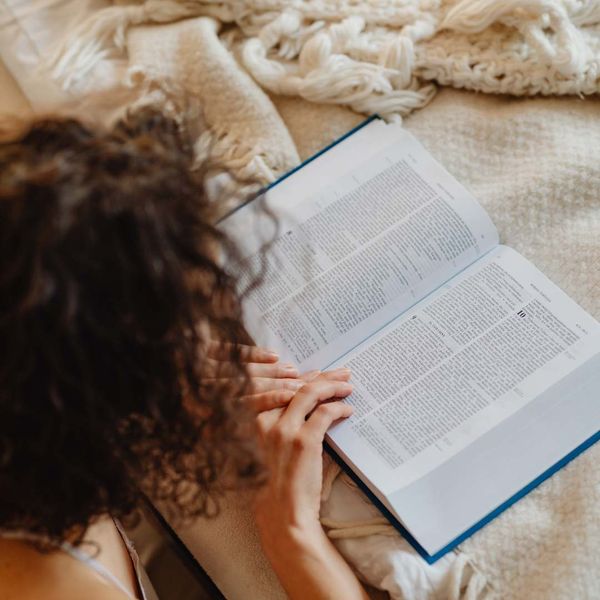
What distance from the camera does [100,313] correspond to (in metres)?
0.42

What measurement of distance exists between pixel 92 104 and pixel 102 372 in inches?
10.3

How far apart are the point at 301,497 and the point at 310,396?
0.09m

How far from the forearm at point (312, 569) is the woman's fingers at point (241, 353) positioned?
0.54ft

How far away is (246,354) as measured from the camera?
2.25 feet

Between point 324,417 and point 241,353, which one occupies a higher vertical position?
point 241,353

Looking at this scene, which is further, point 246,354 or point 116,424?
point 246,354

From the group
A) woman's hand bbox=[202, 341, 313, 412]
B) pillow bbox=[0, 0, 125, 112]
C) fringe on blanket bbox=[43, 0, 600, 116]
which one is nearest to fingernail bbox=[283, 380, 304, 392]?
woman's hand bbox=[202, 341, 313, 412]

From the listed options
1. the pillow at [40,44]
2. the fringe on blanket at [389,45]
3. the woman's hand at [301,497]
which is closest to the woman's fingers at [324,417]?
the woman's hand at [301,497]

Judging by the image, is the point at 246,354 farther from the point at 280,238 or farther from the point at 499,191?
the point at 499,191

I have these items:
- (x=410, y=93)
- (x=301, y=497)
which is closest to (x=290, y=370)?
(x=301, y=497)

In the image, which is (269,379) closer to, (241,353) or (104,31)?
(241,353)

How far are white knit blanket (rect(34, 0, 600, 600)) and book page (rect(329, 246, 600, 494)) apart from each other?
0.04 m

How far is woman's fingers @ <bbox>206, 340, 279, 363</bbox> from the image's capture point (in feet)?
1.85

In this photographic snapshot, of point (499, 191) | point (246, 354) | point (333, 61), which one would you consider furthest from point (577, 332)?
point (333, 61)
